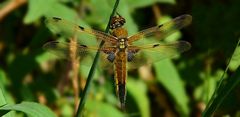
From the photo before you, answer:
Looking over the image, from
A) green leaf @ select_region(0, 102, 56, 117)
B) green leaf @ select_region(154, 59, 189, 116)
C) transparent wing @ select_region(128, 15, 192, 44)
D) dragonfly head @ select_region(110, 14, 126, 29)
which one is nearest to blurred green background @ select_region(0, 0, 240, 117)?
green leaf @ select_region(154, 59, 189, 116)

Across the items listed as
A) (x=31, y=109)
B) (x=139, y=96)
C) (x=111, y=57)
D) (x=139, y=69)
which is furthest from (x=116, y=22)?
(x=139, y=69)

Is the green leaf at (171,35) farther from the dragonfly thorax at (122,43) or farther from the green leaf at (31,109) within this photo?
the green leaf at (31,109)

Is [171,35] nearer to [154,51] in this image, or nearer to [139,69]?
[139,69]

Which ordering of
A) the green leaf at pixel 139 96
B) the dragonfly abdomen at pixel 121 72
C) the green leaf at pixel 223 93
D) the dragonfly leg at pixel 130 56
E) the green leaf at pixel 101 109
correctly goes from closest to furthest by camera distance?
the green leaf at pixel 223 93
the dragonfly abdomen at pixel 121 72
the dragonfly leg at pixel 130 56
the green leaf at pixel 101 109
the green leaf at pixel 139 96

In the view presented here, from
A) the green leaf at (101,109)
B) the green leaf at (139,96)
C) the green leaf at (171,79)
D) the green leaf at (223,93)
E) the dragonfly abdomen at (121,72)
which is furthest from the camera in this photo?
the green leaf at (139,96)

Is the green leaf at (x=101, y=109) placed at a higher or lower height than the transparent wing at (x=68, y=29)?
lower

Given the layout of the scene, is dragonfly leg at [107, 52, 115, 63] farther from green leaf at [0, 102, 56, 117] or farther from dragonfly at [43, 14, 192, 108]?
green leaf at [0, 102, 56, 117]

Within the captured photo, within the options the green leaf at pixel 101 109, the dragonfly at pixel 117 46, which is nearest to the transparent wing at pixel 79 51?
the dragonfly at pixel 117 46

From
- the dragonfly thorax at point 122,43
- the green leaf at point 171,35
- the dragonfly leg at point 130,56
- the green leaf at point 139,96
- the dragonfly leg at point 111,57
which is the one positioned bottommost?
the green leaf at point 139,96
